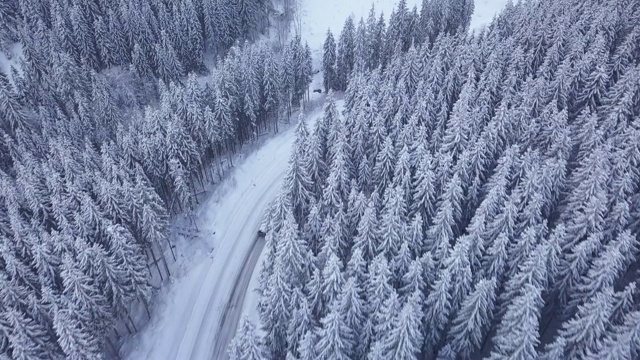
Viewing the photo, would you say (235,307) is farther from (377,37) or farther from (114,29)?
(377,37)

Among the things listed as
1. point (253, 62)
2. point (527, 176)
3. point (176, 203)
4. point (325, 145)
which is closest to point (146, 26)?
point (253, 62)

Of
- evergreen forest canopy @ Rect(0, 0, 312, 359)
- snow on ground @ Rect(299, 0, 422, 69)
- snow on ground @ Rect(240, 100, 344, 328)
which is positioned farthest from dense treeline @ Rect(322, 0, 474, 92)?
snow on ground @ Rect(240, 100, 344, 328)

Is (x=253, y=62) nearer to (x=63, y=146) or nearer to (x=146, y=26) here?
(x=146, y=26)

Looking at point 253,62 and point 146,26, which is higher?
point 146,26

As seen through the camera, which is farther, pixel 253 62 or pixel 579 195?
pixel 253 62

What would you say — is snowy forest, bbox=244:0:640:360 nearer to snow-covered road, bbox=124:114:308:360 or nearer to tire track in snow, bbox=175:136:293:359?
tire track in snow, bbox=175:136:293:359

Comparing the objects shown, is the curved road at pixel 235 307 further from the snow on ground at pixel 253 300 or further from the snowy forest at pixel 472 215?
the snowy forest at pixel 472 215
